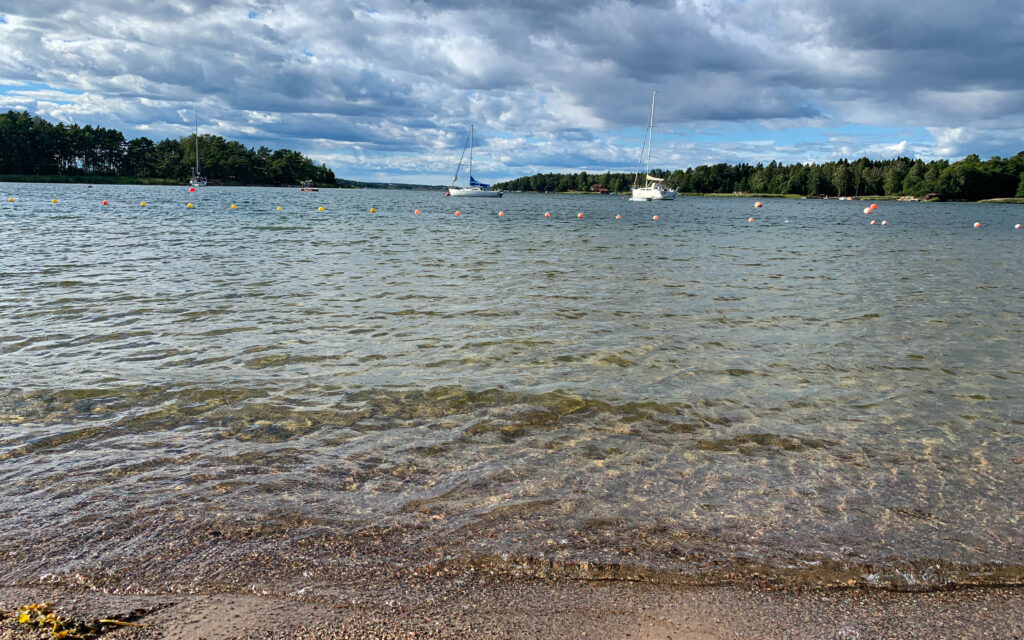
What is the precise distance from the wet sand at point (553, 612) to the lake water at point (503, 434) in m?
0.22

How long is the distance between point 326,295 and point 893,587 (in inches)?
490

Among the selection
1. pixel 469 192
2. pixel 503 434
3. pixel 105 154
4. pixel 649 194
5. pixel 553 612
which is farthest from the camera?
pixel 105 154

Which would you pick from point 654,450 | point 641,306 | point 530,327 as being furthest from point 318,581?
point 641,306

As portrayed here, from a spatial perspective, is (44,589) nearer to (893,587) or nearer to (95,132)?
(893,587)

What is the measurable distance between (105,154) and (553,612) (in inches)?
8112

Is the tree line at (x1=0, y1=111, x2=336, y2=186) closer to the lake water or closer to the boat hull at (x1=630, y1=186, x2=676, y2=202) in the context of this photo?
the boat hull at (x1=630, y1=186, x2=676, y2=202)

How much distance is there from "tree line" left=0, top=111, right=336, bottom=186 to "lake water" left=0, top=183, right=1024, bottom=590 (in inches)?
6675

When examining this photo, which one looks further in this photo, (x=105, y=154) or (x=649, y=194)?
(x=105, y=154)

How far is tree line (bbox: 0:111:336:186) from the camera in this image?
146 meters

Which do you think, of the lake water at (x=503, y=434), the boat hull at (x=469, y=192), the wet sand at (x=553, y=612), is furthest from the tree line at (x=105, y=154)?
the wet sand at (x=553, y=612)

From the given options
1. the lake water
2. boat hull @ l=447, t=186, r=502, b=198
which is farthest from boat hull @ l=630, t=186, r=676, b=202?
the lake water

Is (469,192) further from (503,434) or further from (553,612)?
(553,612)

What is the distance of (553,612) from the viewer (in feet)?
11.9

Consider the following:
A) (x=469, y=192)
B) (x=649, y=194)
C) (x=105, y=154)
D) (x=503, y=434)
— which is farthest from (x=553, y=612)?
(x=105, y=154)
